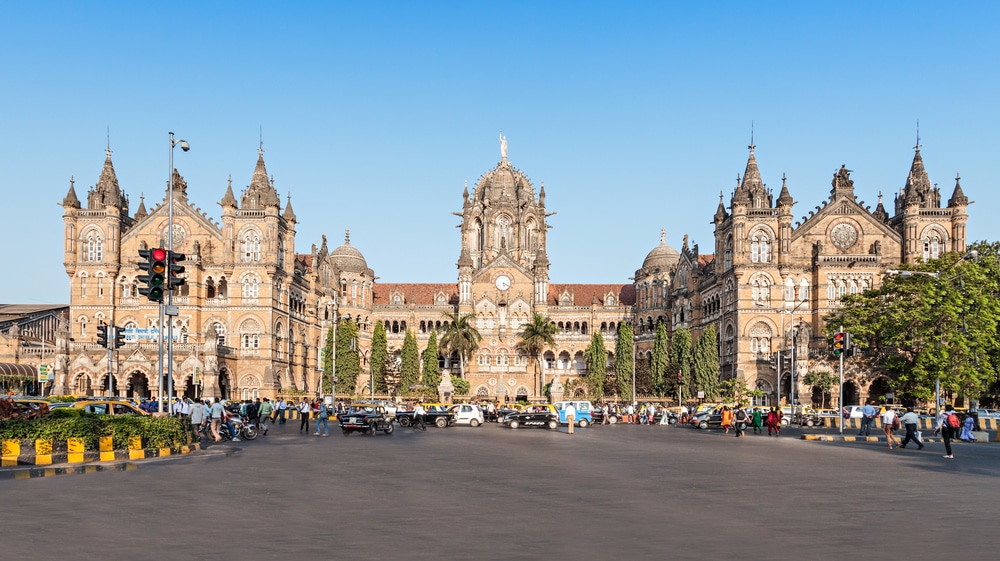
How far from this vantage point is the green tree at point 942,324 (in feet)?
195

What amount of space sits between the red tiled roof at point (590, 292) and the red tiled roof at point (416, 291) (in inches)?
459

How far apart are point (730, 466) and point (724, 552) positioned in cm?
1414

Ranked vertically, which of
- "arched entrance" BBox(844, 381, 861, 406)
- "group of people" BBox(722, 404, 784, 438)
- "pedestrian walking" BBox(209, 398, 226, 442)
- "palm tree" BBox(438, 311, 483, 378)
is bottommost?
"arched entrance" BBox(844, 381, 861, 406)

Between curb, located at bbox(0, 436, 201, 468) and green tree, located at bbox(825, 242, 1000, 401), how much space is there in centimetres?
4586

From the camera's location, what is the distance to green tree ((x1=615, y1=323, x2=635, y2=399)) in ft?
300

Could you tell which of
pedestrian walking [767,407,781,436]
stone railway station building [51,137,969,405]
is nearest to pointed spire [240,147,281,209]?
stone railway station building [51,137,969,405]

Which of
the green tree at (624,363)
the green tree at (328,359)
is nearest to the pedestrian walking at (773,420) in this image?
the green tree at (624,363)

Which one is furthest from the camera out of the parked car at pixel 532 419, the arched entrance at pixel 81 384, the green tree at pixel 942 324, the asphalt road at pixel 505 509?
the arched entrance at pixel 81 384

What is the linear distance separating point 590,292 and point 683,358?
2684 cm

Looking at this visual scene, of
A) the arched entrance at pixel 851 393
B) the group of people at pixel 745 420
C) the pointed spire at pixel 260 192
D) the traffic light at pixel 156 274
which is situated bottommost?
the arched entrance at pixel 851 393

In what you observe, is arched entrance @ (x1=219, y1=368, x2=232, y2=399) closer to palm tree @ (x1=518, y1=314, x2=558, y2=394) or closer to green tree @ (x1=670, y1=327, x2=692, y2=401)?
palm tree @ (x1=518, y1=314, x2=558, y2=394)

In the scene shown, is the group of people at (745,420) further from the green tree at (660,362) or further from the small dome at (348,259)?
the small dome at (348,259)

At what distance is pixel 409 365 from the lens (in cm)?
9262

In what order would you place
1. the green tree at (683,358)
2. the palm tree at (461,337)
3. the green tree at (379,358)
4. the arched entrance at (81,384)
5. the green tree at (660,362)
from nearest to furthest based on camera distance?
the arched entrance at (81,384)
the green tree at (683,358)
the green tree at (660,362)
the green tree at (379,358)
the palm tree at (461,337)
